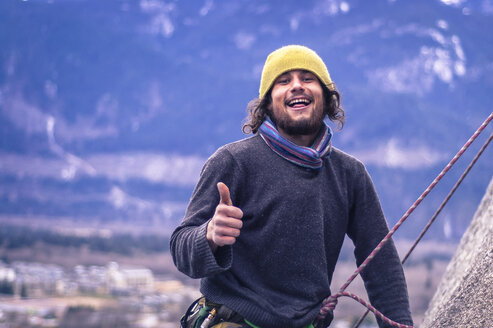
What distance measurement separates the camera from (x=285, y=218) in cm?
209

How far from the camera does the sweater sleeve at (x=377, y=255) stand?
234 cm

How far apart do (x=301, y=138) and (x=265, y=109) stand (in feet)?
0.82

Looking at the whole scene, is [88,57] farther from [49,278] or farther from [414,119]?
[49,278]

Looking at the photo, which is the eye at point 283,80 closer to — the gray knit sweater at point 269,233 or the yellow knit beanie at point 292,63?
the yellow knit beanie at point 292,63

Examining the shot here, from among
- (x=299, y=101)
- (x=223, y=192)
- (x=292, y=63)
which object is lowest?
(x=223, y=192)

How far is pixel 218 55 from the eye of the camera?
131 m

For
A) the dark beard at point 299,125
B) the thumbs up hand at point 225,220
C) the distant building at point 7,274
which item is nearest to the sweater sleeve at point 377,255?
the dark beard at point 299,125

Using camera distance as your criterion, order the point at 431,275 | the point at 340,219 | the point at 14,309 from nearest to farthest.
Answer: the point at 340,219 → the point at 14,309 → the point at 431,275

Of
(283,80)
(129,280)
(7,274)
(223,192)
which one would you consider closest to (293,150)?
(283,80)

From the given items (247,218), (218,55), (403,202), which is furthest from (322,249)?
(218,55)

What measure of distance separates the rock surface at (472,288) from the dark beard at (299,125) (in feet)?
2.95

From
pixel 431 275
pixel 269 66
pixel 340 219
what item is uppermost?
pixel 269 66

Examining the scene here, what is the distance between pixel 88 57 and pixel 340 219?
135 m

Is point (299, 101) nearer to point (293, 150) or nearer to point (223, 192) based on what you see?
point (293, 150)
